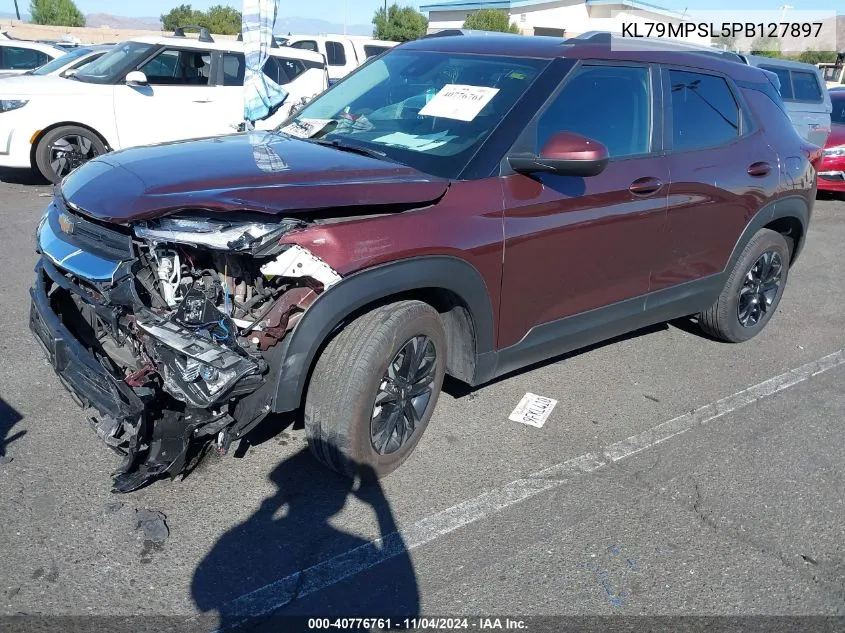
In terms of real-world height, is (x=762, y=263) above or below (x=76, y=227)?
below

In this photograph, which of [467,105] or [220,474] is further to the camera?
[467,105]

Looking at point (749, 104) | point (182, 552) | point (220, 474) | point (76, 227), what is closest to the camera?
point (182, 552)

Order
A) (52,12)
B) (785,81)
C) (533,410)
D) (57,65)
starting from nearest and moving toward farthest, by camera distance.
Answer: (533,410) < (57,65) < (785,81) < (52,12)

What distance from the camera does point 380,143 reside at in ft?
12.5

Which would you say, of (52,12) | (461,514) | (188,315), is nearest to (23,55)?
(188,315)

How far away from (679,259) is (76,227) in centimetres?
320

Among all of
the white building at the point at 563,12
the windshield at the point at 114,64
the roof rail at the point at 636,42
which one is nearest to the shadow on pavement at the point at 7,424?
the roof rail at the point at 636,42

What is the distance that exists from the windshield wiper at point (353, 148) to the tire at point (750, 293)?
8.61 feet

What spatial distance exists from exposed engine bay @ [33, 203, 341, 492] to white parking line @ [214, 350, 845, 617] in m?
0.60

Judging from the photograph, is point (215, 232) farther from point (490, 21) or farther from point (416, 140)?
point (490, 21)

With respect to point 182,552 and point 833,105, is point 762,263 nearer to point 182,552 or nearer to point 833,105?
point 182,552

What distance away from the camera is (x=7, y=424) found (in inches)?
148

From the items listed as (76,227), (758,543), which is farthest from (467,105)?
(758,543)

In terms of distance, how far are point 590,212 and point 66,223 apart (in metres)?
2.42
